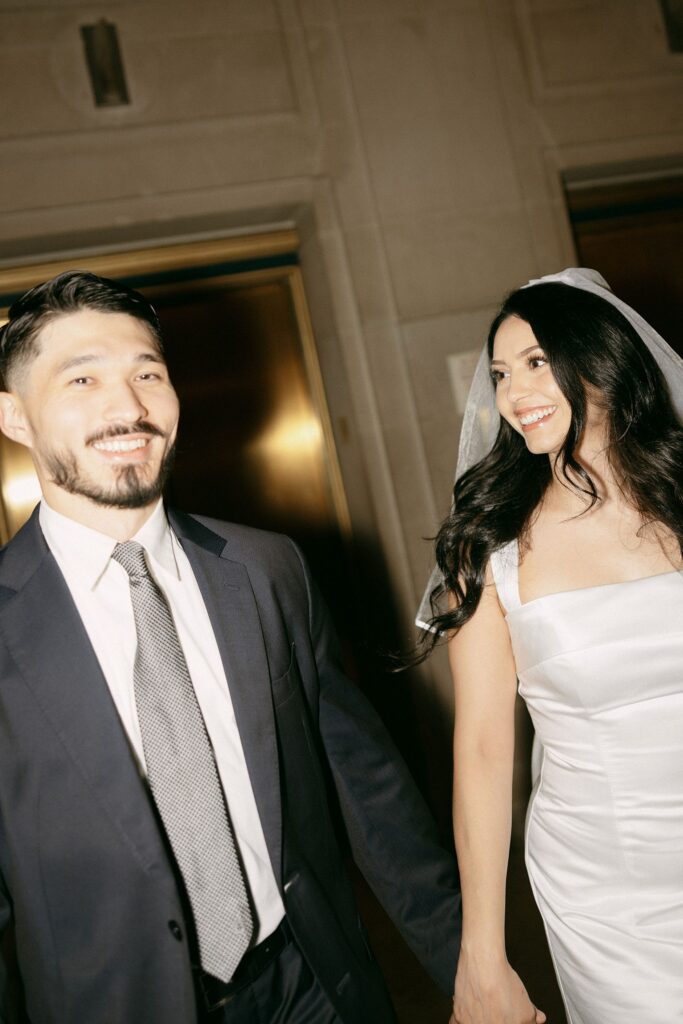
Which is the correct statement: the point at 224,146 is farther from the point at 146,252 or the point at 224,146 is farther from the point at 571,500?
the point at 571,500

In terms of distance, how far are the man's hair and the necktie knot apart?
1.14ft

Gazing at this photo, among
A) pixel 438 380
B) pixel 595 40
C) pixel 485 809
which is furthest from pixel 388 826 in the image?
pixel 595 40

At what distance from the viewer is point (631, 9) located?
316cm

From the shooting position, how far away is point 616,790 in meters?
1.40

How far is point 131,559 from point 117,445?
0.20m

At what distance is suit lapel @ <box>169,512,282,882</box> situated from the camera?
122cm

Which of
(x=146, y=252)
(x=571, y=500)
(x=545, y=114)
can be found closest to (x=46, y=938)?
(x=571, y=500)

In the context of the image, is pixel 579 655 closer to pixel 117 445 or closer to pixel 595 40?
pixel 117 445

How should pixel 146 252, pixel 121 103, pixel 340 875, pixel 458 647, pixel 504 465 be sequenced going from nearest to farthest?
1. pixel 340 875
2. pixel 458 647
3. pixel 504 465
4. pixel 121 103
5. pixel 146 252

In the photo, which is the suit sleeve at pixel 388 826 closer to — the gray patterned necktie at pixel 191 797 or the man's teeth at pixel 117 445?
the gray patterned necktie at pixel 191 797

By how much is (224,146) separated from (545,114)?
1.35 m

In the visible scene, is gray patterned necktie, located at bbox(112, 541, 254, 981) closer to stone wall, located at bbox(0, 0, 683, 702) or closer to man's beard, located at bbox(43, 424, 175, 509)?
man's beard, located at bbox(43, 424, 175, 509)

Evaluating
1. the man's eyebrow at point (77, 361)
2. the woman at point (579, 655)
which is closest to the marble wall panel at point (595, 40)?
the woman at point (579, 655)

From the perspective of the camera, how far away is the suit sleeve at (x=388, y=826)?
55.5 inches
